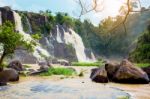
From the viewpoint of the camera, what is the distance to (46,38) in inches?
2608

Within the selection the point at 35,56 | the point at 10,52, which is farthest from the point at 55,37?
the point at 10,52

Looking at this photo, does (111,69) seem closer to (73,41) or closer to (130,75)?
(130,75)

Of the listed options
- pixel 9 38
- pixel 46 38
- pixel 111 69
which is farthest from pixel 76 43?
pixel 9 38

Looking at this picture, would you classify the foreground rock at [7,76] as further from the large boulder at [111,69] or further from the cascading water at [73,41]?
the cascading water at [73,41]

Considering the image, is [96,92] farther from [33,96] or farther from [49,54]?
[49,54]

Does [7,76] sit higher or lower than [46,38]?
lower

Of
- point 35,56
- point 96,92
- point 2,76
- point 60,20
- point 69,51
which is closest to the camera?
point 96,92

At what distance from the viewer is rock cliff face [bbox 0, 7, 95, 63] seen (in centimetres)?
5625

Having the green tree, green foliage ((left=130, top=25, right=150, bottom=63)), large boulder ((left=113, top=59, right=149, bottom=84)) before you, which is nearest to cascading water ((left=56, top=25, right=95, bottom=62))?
green foliage ((left=130, top=25, right=150, bottom=63))

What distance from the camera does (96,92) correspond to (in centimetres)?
1689

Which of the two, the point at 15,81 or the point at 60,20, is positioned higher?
the point at 60,20

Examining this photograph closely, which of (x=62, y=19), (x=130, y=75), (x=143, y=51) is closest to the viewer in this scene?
(x=130, y=75)

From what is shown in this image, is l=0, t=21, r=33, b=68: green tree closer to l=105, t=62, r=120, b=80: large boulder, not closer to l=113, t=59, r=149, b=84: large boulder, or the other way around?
l=105, t=62, r=120, b=80: large boulder

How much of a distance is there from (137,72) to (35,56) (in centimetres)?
3451
